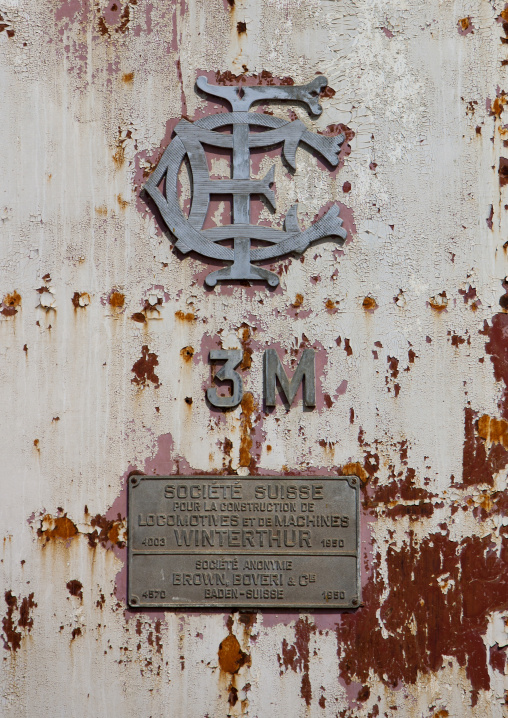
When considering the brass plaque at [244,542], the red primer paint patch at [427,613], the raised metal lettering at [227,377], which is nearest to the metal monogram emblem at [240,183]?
the raised metal lettering at [227,377]

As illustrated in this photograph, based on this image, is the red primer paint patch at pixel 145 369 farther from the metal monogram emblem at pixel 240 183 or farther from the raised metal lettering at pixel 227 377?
the metal monogram emblem at pixel 240 183

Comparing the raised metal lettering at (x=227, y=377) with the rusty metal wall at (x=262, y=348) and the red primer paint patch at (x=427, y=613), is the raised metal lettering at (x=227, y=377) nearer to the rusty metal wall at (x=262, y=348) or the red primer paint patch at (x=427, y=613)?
the rusty metal wall at (x=262, y=348)

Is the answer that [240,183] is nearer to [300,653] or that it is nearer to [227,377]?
[227,377]

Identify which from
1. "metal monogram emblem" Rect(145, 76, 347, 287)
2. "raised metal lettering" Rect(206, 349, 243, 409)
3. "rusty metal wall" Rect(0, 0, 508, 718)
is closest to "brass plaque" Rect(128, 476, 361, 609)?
"rusty metal wall" Rect(0, 0, 508, 718)

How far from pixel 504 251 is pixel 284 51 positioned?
3.23 feet

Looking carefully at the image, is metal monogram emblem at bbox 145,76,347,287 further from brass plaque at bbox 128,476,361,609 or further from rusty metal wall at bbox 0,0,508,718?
brass plaque at bbox 128,476,361,609

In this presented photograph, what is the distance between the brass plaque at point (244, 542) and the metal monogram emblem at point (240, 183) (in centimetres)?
68

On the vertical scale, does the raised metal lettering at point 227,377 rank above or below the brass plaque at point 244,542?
above

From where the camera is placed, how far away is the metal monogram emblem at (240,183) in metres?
2.27

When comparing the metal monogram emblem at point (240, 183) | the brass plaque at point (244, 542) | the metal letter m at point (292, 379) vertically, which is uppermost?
the metal monogram emblem at point (240, 183)

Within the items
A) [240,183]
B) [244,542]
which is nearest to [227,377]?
[244,542]

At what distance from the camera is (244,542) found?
2.22m

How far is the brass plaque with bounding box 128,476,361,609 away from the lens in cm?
220

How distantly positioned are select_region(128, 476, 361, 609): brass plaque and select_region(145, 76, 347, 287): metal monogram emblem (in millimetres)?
682
